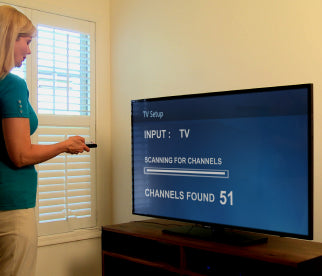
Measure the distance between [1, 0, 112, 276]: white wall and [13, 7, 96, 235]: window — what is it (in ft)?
0.19

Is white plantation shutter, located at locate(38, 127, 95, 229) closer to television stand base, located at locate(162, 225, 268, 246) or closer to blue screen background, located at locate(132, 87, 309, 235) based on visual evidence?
blue screen background, located at locate(132, 87, 309, 235)

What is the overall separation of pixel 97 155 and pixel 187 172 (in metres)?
1.15

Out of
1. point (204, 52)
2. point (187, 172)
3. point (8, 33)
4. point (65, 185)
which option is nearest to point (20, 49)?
point (8, 33)

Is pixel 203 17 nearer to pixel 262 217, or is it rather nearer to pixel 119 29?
pixel 119 29

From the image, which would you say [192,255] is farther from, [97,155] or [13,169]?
[97,155]

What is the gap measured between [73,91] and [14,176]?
141 centimetres

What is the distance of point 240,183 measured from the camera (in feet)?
7.08

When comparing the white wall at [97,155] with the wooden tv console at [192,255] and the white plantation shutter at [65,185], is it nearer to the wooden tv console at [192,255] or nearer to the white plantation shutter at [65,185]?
the white plantation shutter at [65,185]

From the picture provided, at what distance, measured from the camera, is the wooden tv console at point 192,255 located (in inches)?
72.9

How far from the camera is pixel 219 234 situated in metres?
2.24

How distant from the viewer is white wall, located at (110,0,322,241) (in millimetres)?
2236

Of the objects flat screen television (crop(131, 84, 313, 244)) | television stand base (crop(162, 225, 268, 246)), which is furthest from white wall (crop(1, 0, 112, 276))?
television stand base (crop(162, 225, 268, 246))

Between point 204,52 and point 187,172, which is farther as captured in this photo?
point 204,52

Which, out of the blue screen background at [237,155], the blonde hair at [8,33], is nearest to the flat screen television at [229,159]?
the blue screen background at [237,155]
